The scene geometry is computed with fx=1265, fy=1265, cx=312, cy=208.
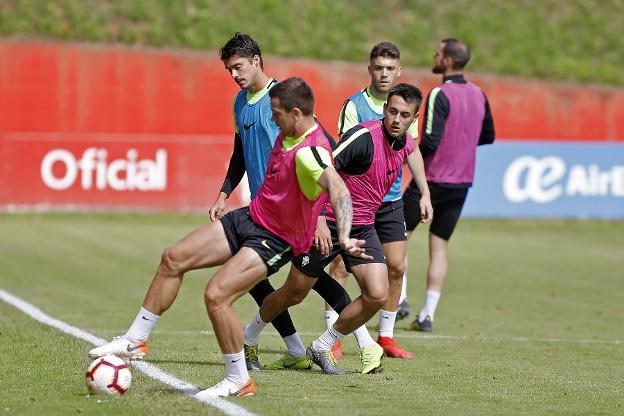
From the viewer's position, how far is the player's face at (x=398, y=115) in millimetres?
8734

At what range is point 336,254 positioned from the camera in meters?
8.67

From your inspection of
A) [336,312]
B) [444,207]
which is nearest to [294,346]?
[336,312]

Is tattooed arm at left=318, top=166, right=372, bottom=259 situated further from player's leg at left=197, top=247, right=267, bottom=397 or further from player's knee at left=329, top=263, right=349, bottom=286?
player's knee at left=329, top=263, right=349, bottom=286

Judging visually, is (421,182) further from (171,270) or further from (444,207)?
(171,270)

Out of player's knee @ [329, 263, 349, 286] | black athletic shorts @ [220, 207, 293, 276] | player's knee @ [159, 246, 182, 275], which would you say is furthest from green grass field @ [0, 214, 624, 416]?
black athletic shorts @ [220, 207, 293, 276]

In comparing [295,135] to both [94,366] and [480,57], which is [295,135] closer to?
[94,366]

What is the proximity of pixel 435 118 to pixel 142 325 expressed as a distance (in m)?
4.69

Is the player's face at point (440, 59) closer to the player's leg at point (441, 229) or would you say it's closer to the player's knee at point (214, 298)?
the player's leg at point (441, 229)

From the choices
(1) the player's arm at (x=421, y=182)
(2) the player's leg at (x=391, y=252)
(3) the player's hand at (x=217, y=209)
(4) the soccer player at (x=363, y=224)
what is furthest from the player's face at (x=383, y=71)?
(3) the player's hand at (x=217, y=209)

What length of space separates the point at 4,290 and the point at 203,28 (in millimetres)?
18236

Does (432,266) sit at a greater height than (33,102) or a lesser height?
lesser

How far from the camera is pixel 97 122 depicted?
2772 centimetres

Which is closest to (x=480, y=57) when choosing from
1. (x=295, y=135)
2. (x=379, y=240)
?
(x=379, y=240)

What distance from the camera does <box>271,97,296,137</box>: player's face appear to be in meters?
7.32
